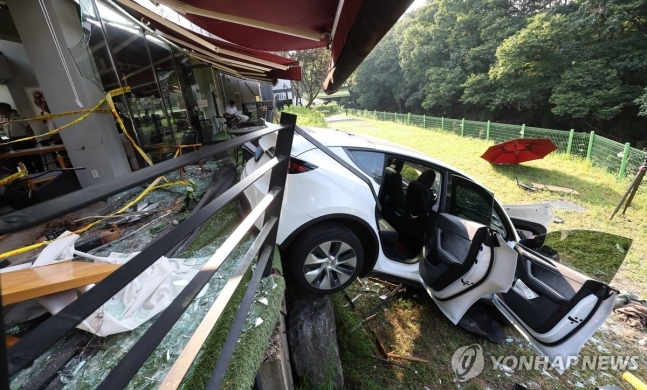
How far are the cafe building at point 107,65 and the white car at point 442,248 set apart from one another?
2516 millimetres

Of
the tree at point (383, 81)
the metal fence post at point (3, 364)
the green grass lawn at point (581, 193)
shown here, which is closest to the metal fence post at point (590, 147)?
the green grass lawn at point (581, 193)

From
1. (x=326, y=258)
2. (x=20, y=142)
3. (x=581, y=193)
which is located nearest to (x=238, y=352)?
(x=326, y=258)

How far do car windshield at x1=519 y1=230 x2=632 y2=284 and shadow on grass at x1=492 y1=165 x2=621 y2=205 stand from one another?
6.53 metres

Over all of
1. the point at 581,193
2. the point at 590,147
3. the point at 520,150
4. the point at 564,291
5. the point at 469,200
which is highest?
the point at 469,200

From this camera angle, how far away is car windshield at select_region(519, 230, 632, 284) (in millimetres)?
2338

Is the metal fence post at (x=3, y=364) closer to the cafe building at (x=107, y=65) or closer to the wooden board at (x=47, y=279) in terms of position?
the wooden board at (x=47, y=279)

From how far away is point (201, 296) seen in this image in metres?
1.77

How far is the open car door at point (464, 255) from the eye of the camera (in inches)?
95.6

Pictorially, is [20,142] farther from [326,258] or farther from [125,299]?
[326,258]

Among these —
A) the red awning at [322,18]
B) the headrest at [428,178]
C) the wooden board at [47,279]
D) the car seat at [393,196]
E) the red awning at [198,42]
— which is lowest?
the car seat at [393,196]

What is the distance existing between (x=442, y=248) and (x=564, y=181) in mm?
8690

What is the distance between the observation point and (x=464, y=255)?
2.63 meters

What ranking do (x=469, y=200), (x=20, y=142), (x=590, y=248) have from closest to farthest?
(x=590, y=248), (x=469, y=200), (x=20, y=142)

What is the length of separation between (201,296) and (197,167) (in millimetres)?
4142
